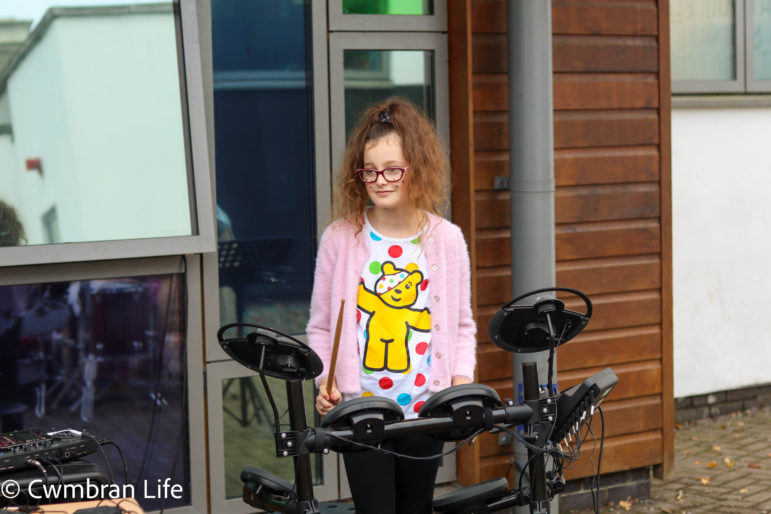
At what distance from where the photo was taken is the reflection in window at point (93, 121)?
4285 mm

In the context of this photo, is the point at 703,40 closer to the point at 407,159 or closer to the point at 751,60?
the point at 751,60

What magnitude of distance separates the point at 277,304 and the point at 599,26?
2.21m

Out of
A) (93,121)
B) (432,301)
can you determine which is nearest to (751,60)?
(93,121)

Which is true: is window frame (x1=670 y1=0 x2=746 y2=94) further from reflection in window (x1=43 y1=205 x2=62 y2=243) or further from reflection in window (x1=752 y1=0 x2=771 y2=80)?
reflection in window (x1=43 y1=205 x2=62 y2=243)

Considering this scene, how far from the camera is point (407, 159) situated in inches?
130

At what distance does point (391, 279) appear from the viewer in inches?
132

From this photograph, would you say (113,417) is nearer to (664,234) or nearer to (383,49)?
(383,49)

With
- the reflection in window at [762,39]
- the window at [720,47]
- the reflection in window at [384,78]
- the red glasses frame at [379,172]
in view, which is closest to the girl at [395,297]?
the red glasses frame at [379,172]

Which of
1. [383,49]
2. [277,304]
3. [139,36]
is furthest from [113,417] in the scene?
[383,49]

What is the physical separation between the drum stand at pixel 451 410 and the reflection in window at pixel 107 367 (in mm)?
1710

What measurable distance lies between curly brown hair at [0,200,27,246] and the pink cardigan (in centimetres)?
152

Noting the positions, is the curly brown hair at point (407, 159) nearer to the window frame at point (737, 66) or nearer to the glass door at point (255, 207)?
the glass door at point (255, 207)

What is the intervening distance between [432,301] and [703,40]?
5244mm

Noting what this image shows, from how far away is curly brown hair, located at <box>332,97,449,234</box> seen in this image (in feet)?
10.9
